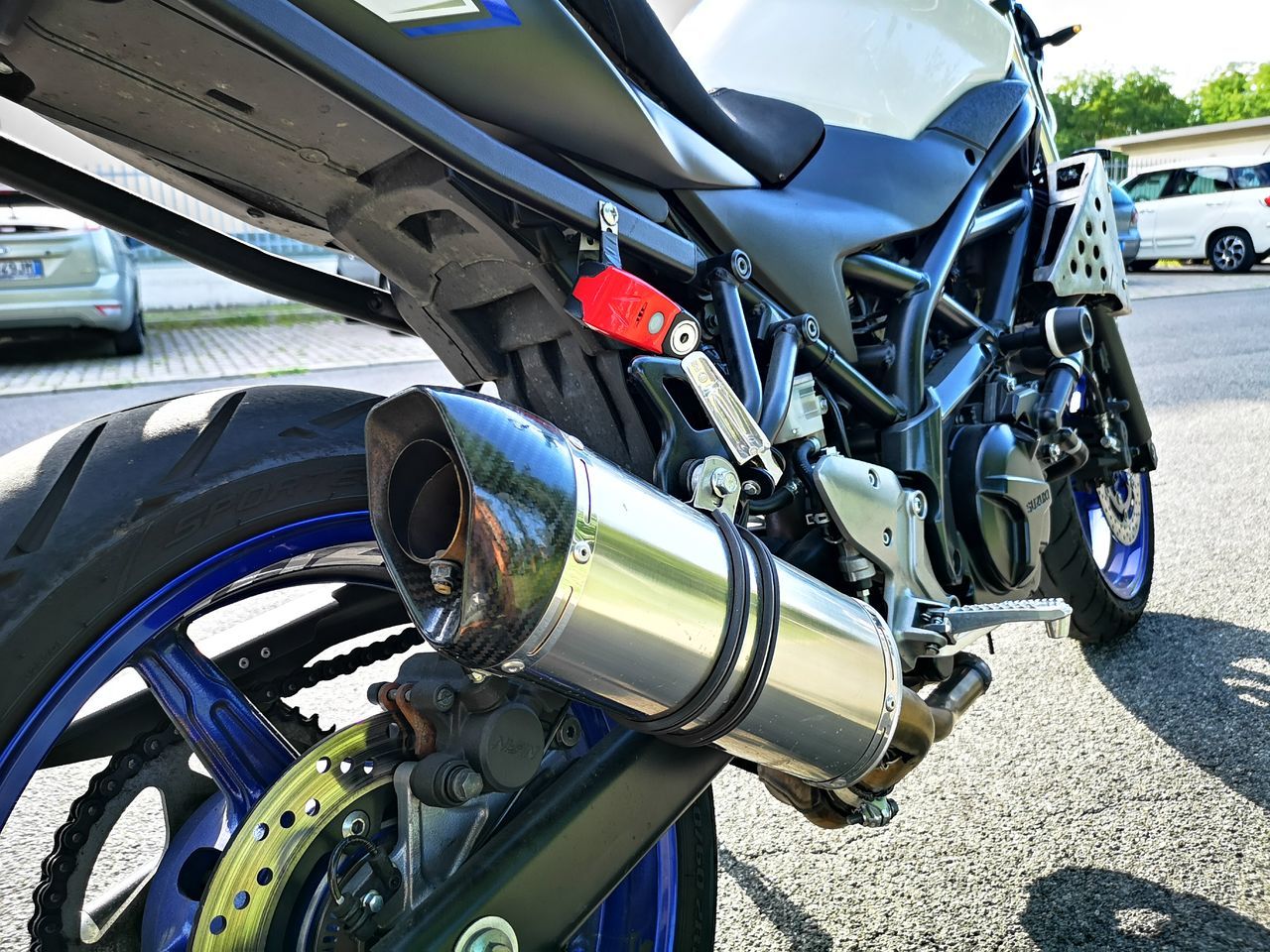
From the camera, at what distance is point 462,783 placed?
111cm

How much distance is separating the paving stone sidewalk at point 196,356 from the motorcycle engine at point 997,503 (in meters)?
6.62

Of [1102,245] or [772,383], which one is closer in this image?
[772,383]

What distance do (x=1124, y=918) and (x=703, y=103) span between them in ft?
4.54

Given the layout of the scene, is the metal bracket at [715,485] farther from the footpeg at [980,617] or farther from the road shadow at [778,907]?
the road shadow at [778,907]

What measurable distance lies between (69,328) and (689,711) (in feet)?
27.9

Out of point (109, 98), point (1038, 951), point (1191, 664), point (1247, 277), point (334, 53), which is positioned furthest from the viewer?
point (1247, 277)

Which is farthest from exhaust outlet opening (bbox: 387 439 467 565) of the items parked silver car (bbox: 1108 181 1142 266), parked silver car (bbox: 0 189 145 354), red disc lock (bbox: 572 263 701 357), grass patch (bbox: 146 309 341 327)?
grass patch (bbox: 146 309 341 327)

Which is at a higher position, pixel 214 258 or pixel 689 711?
pixel 214 258

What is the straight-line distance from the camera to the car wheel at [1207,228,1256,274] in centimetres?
1392

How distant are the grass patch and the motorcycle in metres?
11.0

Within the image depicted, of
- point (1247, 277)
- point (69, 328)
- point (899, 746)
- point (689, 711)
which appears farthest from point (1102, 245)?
point (1247, 277)

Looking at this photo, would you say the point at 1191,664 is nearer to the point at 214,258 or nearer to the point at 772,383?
the point at 772,383

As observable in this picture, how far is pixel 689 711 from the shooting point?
1083mm

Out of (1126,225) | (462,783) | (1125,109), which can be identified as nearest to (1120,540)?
(1126,225)
